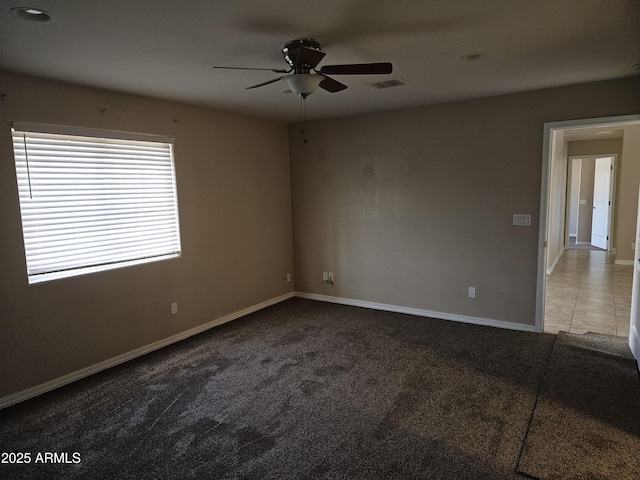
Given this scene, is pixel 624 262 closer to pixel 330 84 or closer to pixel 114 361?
pixel 330 84

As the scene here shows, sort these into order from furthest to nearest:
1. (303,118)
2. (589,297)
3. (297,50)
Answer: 1. (589,297)
2. (303,118)
3. (297,50)

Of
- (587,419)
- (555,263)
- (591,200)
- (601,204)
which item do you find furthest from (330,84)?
(591,200)

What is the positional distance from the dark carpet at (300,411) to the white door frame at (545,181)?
0.40m

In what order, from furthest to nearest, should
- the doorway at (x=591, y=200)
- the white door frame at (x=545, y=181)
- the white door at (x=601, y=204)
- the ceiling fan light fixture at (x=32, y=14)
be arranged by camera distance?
1. the white door at (x=601, y=204)
2. the doorway at (x=591, y=200)
3. the white door frame at (x=545, y=181)
4. the ceiling fan light fixture at (x=32, y=14)

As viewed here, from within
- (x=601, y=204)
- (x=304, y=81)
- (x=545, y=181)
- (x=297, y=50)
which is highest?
(x=297, y=50)

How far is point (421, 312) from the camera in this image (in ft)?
15.9

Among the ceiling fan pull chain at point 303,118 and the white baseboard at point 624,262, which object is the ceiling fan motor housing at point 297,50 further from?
the white baseboard at point 624,262

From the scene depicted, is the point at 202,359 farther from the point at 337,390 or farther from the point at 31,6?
the point at 31,6

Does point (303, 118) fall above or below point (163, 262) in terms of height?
above

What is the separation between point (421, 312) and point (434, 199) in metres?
1.40

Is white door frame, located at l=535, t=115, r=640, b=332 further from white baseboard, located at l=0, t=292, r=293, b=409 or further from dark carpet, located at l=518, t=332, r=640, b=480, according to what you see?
white baseboard, located at l=0, t=292, r=293, b=409

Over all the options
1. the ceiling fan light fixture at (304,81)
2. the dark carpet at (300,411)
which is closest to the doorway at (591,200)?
the dark carpet at (300,411)

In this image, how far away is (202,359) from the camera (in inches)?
146

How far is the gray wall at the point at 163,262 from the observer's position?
9.79ft
